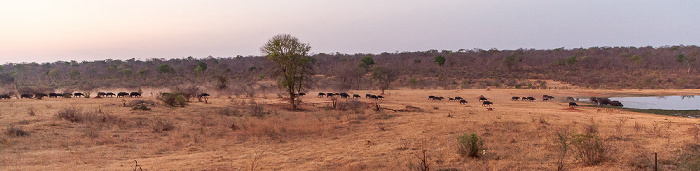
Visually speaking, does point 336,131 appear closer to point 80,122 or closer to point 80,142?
point 80,142

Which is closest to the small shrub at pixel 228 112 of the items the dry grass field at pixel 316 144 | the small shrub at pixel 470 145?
the dry grass field at pixel 316 144

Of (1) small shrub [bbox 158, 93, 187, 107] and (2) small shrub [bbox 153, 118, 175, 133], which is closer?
(2) small shrub [bbox 153, 118, 175, 133]

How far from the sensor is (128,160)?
923cm

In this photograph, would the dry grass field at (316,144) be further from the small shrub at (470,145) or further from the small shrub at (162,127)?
the small shrub at (470,145)


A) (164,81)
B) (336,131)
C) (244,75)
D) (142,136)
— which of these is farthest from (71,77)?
(336,131)

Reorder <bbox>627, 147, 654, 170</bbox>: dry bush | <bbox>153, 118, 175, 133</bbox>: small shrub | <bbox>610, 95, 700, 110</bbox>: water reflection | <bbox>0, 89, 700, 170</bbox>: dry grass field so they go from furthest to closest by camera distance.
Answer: <bbox>610, 95, 700, 110</bbox>: water reflection → <bbox>153, 118, 175, 133</bbox>: small shrub → <bbox>0, 89, 700, 170</bbox>: dry grass field → <bbox>627, 147, 654, 170</bbox>: dry bush

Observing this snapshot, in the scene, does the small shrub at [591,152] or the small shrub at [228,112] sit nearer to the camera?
the small shrub at [591,152]

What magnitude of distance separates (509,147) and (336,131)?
6.51m

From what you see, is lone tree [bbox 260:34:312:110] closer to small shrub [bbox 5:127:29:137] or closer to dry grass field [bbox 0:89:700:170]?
dry grass field [bbox 0:89:700:170]

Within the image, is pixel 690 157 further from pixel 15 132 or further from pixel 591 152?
pixel 15 132

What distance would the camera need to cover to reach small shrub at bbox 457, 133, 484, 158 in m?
8.48

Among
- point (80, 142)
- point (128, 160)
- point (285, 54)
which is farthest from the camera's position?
point (285, 54)

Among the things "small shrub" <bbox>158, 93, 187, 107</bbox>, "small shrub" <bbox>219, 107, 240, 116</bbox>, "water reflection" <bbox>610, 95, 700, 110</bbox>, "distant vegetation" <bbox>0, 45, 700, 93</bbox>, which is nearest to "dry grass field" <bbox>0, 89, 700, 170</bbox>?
"small shrub" <bbox>219, 107, 240, 116</bbox>

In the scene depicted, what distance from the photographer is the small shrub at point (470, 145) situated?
334 inches
